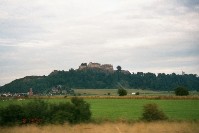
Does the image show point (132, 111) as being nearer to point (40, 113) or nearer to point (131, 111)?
point (131, 111)

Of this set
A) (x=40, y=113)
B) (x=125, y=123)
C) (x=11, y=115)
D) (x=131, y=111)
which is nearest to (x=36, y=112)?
(x=40, y=113)

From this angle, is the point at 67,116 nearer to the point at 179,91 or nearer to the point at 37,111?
the point at 37,111

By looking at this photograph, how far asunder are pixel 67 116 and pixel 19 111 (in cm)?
409

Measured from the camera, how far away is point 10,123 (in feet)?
82.7

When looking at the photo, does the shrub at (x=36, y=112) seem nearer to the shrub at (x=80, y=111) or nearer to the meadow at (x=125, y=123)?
the meadow at (x=125, y=123)

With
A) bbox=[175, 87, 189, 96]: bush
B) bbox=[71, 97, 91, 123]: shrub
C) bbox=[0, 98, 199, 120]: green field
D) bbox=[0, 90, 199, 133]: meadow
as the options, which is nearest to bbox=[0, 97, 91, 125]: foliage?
bbox=[71, 97, 91, 123]: shrub

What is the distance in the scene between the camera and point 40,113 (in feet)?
85.8

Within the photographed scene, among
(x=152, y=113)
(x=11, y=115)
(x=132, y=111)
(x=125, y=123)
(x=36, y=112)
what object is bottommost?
(x=132, y=111)

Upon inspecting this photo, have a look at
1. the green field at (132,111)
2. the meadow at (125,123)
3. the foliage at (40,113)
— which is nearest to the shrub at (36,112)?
the foliage at (40,113)

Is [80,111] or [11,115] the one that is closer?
[11,115]

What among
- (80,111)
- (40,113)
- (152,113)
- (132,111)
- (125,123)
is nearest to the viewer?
(125,123)

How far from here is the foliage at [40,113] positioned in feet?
83.4

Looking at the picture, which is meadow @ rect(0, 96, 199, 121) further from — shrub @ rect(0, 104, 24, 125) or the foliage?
shrub @ rect(0, 104, 24, 125)

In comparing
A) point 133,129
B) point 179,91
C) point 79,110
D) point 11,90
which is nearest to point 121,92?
point 179,91
